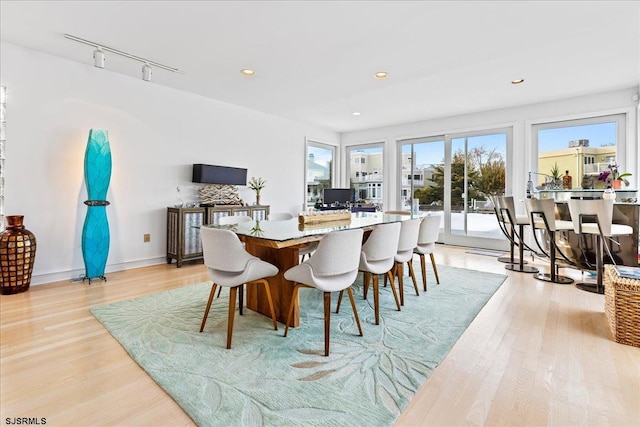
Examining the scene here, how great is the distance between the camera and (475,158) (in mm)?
5910

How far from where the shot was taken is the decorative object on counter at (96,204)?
11.7ft

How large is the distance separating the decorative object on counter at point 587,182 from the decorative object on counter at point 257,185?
5.26 m

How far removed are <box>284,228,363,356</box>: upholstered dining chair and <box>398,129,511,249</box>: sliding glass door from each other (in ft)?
15.0

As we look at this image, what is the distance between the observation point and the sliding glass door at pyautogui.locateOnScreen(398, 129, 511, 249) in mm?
5723

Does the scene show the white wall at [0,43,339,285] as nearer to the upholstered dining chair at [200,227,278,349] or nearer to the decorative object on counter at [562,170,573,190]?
the upholstered dining chair at [200,227,278,349]

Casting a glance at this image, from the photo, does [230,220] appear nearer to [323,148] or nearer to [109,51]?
[109,51]

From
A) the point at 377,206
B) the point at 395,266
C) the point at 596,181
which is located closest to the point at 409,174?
the point at 377,206

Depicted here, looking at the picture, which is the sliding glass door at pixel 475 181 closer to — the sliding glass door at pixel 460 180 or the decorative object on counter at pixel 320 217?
the sliding glass door at pixel 460 180

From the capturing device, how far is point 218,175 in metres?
5.03

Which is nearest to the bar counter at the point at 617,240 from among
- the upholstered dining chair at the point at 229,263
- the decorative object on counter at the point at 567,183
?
the decorative object on counter at the point at 567,183

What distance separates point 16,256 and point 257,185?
3.39 m

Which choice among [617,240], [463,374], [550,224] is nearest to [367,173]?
[550,224]

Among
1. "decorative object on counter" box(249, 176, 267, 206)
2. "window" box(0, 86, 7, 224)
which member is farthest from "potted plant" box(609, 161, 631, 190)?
"window" box(0, 86, 7, 224)

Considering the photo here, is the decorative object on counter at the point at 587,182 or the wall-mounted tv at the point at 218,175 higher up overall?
the wall-mounted tv at the point at 218,175
